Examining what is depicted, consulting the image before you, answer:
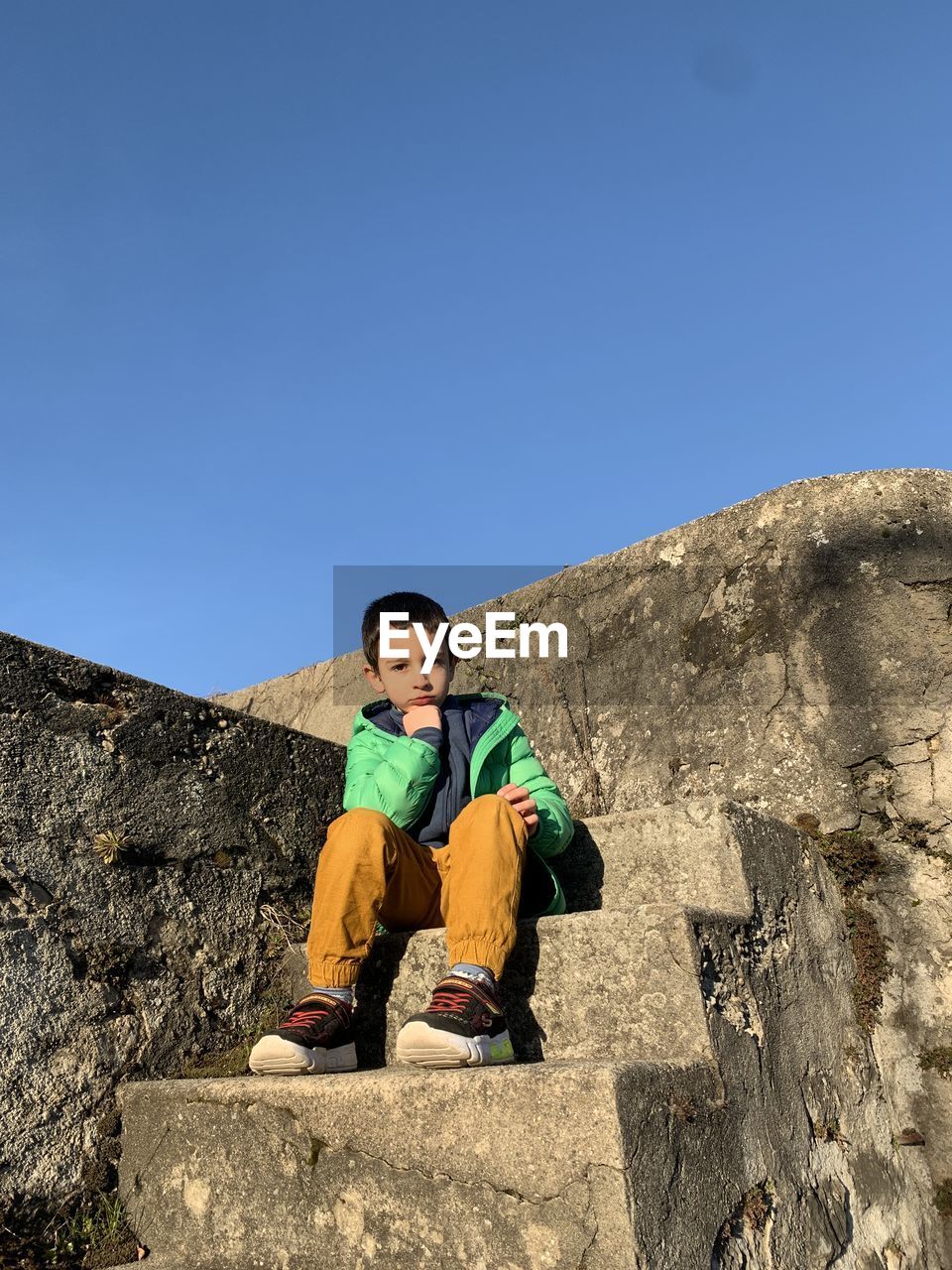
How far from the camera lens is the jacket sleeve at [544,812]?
220cm

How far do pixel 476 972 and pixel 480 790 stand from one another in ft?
2.03

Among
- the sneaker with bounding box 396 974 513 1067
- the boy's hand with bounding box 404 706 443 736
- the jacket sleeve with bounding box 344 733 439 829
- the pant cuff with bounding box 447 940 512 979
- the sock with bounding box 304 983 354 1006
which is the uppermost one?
the boy's hand with bounding box 404 706 443 736

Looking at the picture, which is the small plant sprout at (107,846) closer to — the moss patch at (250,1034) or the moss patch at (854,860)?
the moss patch at (250,1034)

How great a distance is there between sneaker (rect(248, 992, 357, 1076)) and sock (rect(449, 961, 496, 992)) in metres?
0.29

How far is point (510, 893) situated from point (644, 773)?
52.2 inches

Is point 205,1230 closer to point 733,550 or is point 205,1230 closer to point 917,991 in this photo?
point 917,991

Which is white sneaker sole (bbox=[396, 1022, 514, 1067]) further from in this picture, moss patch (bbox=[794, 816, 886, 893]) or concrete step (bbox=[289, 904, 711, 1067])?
moss patch (bbox=[794, 816, 886, 893])

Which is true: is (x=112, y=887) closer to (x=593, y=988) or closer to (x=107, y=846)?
(x=107, y=846)

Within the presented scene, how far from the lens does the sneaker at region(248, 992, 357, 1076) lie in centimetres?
180

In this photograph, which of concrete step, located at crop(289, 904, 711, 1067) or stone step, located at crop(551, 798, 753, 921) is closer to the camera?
concrete step, located at crop(289, 904, 711, 1067)

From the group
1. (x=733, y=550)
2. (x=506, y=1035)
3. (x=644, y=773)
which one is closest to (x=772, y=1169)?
(x=506, y=1035)

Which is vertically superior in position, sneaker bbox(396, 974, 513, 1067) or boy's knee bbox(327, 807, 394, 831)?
boy's knee bbox(327, 807, 394, 831)

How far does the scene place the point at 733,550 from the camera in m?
3.12

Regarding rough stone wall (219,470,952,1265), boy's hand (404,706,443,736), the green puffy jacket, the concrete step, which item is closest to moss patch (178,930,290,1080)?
the concrete step
